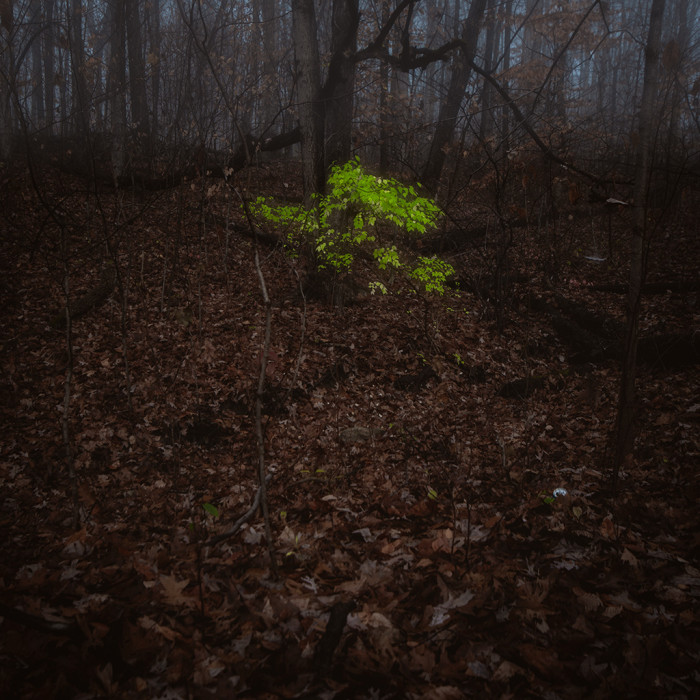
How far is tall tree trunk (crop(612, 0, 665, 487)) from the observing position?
135 inches

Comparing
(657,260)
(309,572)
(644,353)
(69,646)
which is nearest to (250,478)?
(309,572)

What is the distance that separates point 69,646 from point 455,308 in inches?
303

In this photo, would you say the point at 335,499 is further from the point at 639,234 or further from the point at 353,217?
the point at 353,217

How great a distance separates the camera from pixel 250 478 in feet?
14.8

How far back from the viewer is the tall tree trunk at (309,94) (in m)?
7.91

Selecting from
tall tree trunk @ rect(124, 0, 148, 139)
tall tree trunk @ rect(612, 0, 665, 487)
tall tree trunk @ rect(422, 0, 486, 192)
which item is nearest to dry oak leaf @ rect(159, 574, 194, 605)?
tall tree trunk @ rect(612, 0, 665, 487)

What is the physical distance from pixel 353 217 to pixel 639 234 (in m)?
4.79

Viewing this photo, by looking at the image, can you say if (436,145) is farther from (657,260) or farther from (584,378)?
(584,378)

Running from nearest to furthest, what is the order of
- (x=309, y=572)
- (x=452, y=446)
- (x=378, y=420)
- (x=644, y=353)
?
(x=309, y=572), (x=452, y=446), (x=378, y=420), (x=644, y=353)

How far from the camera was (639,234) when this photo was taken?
11.2ft

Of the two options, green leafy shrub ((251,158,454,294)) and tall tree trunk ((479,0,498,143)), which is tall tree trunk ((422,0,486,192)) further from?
green leafy shrub ((251,158,454,294))

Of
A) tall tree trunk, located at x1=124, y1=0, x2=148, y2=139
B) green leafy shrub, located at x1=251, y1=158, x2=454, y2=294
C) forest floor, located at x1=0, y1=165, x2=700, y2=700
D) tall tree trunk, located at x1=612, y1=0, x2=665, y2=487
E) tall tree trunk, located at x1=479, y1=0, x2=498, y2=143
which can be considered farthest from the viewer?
tall tree trunk, located at x1=479, y1=0, x2=498, y2=143

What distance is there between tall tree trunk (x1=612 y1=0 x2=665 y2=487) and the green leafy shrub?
318cm

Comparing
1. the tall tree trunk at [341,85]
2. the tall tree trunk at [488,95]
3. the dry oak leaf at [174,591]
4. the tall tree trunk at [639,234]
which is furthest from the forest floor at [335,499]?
the tall tree trunk at [488,95]
